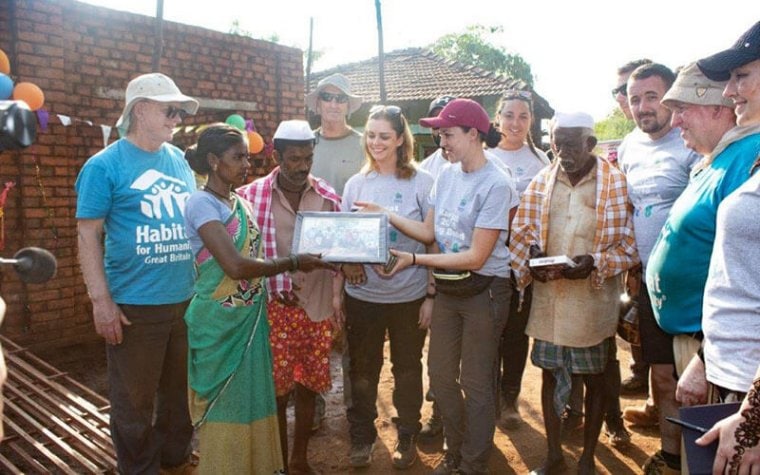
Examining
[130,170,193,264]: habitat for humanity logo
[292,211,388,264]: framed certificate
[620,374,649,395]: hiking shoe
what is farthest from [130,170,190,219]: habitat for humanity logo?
[620,374,649,395]: hiking shoe

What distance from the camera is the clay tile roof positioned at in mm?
17125

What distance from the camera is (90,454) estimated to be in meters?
3.53

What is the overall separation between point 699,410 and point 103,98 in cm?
612

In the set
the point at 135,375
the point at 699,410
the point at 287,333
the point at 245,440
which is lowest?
the point at 245,440

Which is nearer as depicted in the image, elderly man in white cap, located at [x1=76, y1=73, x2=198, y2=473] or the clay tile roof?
elderly man in white cap, located at [x1=76, y1=73, x2=198, y2=473]

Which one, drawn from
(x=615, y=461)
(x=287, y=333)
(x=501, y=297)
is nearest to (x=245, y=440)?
(x=287, y=333)

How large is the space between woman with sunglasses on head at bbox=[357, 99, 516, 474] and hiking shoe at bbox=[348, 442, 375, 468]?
1.94ft

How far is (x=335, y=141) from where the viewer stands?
446 centimetres

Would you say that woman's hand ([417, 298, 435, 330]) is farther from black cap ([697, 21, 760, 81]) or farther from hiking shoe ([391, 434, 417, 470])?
black cap ([697, 21, 760, 81])

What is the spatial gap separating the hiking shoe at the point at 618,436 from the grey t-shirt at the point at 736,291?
2229 millimetres

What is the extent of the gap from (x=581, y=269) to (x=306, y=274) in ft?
4.96

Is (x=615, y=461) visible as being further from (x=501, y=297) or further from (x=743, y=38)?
(x=743, y=38)

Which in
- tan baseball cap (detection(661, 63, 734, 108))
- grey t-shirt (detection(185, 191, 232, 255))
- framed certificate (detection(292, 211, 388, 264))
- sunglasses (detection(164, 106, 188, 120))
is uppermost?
tan baseball cap (detection(661, 63, 734, 108))

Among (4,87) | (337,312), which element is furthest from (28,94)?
(337,312)
